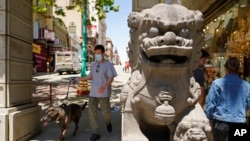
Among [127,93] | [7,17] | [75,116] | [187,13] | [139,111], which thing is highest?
[7,17]

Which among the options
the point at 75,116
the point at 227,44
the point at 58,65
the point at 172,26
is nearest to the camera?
the point at 172,26

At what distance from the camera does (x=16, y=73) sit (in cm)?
543

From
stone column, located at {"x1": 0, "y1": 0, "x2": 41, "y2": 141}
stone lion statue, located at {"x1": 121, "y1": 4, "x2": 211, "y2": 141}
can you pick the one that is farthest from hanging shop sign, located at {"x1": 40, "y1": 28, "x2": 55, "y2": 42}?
stone lion statue, located at {"x1": 121, "y1": 4, "x2": 211, "y2": 141}

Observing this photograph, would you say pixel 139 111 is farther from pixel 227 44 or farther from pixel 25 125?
pixel 227 44

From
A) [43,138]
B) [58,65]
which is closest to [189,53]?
[43,138]

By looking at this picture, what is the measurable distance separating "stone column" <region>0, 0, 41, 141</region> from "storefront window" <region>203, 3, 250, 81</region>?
4679 millimetres

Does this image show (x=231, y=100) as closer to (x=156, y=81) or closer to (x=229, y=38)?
(x=156, y=81)

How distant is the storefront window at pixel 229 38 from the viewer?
6.11m

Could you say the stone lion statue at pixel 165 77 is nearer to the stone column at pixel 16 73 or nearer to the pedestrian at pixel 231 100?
the pedestrian at pixel 231 100

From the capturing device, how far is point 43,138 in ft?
19.0

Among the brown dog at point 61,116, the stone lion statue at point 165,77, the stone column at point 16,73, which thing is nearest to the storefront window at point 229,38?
the stone lion statue at point 165,77

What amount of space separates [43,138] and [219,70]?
15.5 ft

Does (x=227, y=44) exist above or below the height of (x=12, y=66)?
above

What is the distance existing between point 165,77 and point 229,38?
4609mm
